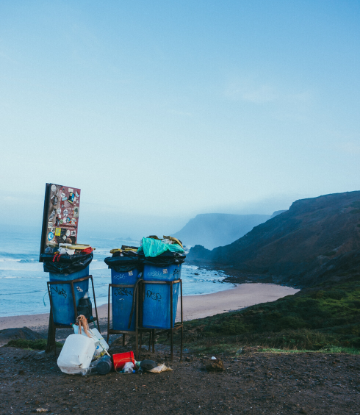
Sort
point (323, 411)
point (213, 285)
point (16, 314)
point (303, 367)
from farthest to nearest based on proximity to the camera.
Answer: point (213, 285) → point (16, 314) → point (303, 367) → point (323, 411)

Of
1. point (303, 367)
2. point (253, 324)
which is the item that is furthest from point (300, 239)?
point (303, 367)

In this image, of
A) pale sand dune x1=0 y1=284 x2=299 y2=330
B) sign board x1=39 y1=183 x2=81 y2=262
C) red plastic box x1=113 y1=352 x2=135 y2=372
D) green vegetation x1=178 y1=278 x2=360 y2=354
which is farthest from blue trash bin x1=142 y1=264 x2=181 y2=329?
pale sand dune x1=0 y1=284 x2=299 y2=330

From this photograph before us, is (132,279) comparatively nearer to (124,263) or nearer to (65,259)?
(124,263)

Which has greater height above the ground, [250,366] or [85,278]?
[85,278]

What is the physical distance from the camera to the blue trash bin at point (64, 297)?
548 centimetres

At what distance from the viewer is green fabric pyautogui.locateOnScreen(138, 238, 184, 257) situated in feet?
17.6

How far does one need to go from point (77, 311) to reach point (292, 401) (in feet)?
11.5

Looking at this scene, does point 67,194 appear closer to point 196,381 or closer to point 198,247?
point 196,381

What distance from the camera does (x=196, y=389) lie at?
13.5 ft

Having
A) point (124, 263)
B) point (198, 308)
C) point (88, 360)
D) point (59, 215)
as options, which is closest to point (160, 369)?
point (88, 360)

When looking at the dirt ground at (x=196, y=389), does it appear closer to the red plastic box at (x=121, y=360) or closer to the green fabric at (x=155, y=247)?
the red plastic box at (x=121, y=360)

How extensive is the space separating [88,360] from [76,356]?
20 centimetres

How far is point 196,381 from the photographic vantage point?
443cm

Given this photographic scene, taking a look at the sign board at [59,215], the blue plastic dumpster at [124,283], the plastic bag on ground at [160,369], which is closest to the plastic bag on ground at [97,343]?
the blue plastic dumpster at [124,283]
